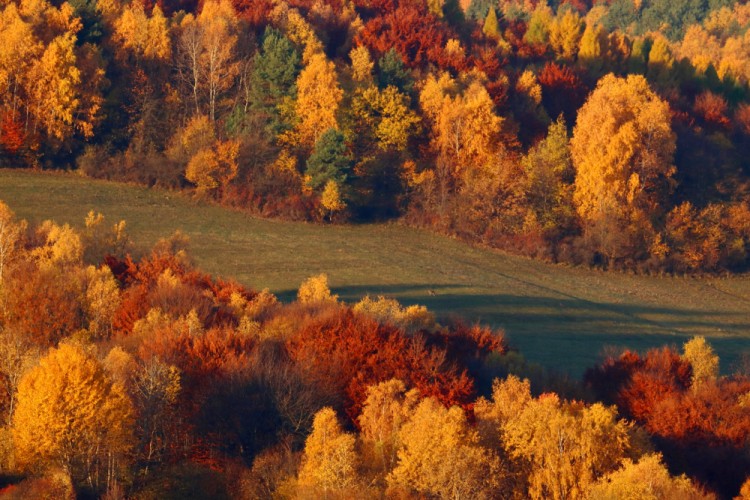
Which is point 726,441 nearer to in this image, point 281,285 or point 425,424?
point 425,424

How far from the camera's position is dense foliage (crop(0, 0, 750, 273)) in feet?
258

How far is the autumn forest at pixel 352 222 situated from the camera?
3891 centimetres

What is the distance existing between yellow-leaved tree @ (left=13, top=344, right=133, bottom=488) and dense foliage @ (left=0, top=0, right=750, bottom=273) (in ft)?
128

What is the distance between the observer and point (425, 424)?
1531 inches

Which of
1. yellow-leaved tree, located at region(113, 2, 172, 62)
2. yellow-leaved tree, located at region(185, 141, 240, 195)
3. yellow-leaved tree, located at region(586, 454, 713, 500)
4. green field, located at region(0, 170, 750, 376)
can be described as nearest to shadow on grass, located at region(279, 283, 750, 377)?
green field, located at region(0, 170, 750, 376)

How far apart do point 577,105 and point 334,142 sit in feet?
81.0

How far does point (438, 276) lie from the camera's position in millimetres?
68750

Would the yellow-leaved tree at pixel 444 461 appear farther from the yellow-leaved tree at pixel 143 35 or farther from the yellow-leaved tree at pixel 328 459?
the yellow-leaved tree at pixel 143 35

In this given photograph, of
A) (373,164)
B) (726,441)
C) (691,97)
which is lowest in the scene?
(726,441)

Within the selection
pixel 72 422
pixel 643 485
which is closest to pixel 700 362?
pixel 643 485

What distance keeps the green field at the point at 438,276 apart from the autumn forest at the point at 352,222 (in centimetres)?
236

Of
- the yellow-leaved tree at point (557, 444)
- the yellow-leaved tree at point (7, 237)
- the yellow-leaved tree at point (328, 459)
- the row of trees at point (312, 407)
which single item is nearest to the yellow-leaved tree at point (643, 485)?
the row of trees at point (312, 407)

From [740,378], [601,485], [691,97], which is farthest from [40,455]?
[691,97]

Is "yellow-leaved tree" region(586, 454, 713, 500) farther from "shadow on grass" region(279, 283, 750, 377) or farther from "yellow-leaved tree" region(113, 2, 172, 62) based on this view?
"yellow-leaved tree" region(113, 2, 172, 62)
